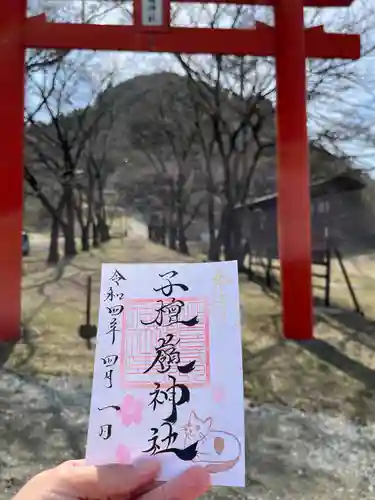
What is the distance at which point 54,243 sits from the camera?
9.99 feet

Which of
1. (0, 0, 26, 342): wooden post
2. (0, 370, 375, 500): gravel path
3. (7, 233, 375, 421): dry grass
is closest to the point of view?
(0, 370, 375, 500): gravel path

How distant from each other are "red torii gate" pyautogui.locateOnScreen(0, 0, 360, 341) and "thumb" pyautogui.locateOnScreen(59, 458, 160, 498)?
206cm

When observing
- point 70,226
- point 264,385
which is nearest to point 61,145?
point 70,226

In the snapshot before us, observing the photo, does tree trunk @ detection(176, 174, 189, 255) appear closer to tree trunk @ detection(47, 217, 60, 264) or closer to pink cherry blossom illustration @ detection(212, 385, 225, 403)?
tree trunk @ detection(47, 217, 60, 264)

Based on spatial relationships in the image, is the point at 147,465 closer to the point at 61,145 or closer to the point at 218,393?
the point at 218,393

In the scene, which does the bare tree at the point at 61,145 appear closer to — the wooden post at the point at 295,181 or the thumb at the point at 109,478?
the wooden post at the point at 295,181

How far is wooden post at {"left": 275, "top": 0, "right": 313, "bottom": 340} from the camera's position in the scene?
98.7 inches

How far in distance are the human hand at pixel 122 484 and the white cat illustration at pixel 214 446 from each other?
2 centimetres

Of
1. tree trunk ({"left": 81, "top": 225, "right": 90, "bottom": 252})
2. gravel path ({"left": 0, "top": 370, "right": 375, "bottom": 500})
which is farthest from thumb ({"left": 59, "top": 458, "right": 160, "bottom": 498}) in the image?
tree trunk ({"left": 81, "top": 225, "right": 90, "bottom": 252})

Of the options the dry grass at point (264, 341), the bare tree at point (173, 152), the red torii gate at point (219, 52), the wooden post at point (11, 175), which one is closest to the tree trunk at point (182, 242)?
the bare tree at point (173, 152)

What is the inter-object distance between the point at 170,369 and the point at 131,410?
0.17ft

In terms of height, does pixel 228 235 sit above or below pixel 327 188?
below

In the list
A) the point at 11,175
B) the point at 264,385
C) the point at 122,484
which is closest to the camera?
the point at 122,484

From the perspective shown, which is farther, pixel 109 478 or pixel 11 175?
pixel 11 175
